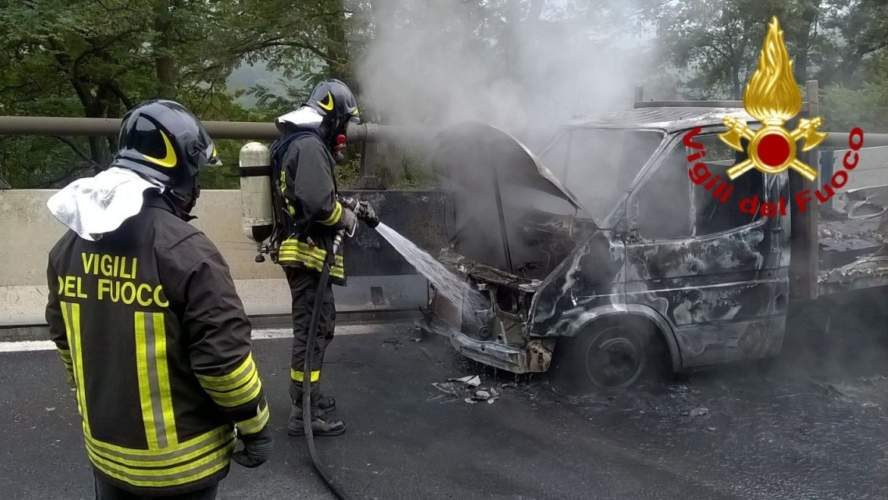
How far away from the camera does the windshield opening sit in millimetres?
5082

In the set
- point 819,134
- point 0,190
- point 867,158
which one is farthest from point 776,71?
point 0,190

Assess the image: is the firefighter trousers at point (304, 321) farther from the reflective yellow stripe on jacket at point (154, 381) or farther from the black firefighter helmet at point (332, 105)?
the reflective yellow stripe on jacket at point (154, 381)

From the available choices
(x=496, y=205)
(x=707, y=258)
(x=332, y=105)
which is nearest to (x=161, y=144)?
(x=332, y=105)

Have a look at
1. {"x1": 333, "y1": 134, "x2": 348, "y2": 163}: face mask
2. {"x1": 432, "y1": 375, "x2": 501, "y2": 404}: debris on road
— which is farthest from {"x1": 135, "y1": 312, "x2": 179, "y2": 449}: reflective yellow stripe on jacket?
{"x1": 432, "y1": 375, "x2": 501, "y2": 404}: debris on road

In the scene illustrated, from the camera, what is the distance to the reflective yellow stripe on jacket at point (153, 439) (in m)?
2.11

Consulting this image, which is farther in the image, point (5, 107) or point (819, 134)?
point (5, 107)

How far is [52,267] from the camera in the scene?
7.54 feet

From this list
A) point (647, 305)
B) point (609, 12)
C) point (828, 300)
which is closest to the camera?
point (647, 305)

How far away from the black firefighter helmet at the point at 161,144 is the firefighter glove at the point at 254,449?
2.57ft

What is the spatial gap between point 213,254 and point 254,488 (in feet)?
6.28

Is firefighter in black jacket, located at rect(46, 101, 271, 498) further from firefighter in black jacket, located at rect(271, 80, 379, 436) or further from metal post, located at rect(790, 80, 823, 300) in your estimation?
metal post, located at rect(790, 80, 823, 300)

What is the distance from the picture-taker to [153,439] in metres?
2.15

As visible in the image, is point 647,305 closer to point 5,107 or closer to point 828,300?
point 828,300

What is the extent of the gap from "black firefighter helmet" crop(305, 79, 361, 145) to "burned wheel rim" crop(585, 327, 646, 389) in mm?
2070
